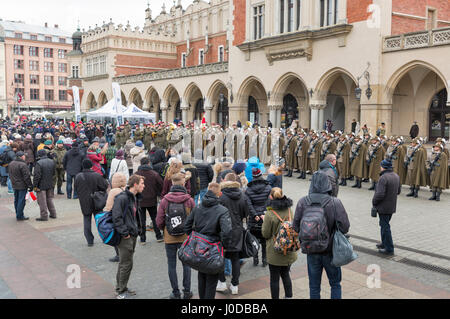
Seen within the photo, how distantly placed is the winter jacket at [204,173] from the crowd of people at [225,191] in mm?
20

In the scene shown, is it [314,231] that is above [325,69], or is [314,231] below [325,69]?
below

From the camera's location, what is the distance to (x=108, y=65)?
44.2 metres

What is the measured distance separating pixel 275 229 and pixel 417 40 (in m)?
16.6

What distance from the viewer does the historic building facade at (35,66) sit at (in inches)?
2881

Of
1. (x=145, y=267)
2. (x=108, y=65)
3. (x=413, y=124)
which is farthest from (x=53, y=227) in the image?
(x=108, y=65)

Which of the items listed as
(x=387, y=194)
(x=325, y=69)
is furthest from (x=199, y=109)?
(x=387, y=194)

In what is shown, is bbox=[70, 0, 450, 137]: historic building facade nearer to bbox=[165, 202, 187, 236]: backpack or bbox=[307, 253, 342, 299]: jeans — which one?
bbox=[307, 253, 342, 299]: jeans

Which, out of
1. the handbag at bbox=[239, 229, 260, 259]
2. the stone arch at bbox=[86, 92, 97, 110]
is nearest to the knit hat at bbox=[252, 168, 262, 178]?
the handbag at bbox=[239, 229, 260, 259]

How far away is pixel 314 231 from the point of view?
4.53 m

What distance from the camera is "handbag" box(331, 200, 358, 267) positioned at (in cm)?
451

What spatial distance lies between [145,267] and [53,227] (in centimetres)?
331

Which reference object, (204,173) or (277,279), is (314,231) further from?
(204,173)

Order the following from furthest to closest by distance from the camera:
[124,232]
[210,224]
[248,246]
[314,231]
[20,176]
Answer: [20,176], [248,246], [124,232], [210,224], [314,231]

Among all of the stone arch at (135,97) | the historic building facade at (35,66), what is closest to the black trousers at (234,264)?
the stone arch at (135,97)
